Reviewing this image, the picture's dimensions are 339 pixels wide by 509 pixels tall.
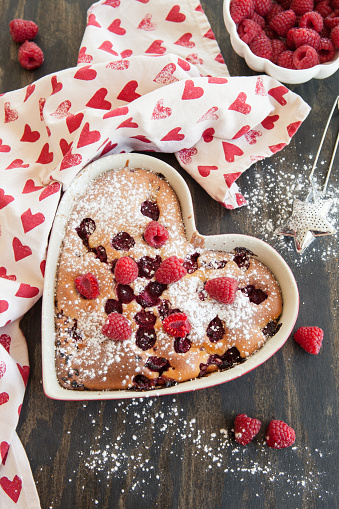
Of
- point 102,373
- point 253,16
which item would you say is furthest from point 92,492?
point 253,16

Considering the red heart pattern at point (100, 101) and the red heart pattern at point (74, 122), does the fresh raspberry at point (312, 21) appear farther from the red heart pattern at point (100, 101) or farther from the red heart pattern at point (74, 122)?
the red heart pattern at point (74, 122)

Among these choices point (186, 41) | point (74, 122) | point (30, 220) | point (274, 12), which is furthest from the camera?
point (186, 41)

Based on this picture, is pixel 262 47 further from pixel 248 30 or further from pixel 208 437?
pixel 208 437

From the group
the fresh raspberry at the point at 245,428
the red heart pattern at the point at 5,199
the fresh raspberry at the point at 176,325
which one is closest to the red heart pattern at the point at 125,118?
the red heart pattern at the point at 5,199

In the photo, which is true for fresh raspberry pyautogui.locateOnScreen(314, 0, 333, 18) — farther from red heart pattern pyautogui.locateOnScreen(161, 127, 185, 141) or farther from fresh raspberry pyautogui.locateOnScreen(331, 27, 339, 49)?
red heart pattern pyautogui.locateOnScreen(161, 127, 185, 141)

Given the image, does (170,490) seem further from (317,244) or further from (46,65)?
(46,65)

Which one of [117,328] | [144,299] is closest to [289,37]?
[144,299]

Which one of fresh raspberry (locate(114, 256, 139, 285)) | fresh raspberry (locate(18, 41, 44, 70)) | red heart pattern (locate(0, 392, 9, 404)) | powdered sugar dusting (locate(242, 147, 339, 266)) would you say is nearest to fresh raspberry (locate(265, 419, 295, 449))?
powdered sugar dusting (locate(242, 147, 339, 266))
